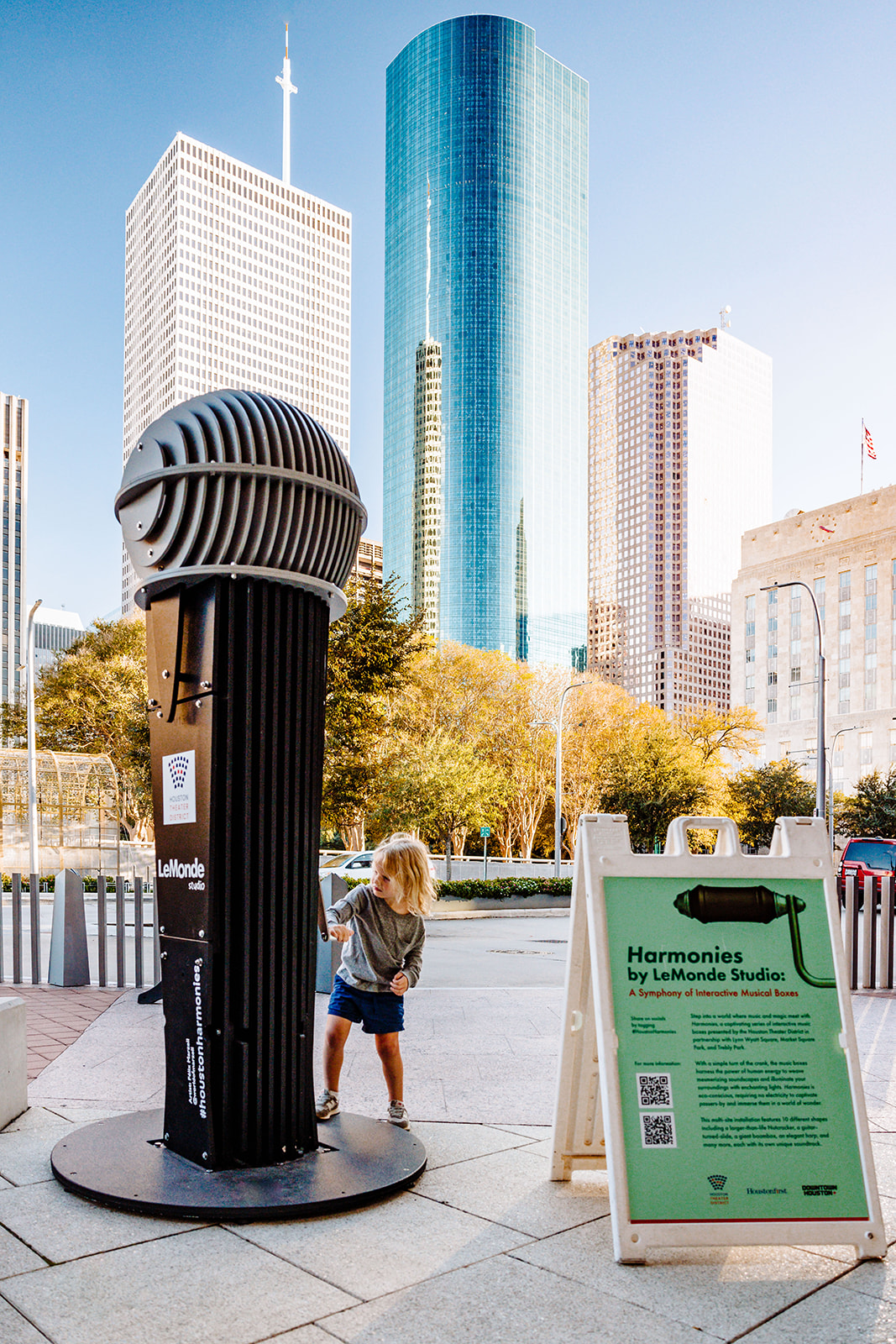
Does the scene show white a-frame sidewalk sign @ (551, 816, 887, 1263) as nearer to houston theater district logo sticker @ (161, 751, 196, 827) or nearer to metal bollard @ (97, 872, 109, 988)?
houston theater district logo sticker @ (161, 751, 196, 827)

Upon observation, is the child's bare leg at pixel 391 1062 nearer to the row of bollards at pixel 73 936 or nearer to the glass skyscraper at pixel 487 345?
the row of bollards at pixel 73 936

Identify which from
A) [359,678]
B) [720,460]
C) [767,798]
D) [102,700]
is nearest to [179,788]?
[359,678]

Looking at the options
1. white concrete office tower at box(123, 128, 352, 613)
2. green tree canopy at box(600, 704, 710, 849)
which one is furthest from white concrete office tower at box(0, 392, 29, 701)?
green tree canopy at box(600, 704, 710, 849)

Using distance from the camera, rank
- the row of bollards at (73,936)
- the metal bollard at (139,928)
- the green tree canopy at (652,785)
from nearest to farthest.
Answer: the metal bollard at (139,928) < the row of bollards at (73,936) < the green tree canopy at (652,785)

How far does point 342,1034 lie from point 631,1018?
183cm

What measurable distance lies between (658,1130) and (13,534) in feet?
438

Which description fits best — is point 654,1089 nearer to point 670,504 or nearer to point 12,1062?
A: point 12,1062

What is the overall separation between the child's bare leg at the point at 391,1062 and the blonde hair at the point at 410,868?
60cm

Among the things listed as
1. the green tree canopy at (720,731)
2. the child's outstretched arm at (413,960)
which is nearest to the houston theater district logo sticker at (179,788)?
the child's outstretched arm at (413,960)

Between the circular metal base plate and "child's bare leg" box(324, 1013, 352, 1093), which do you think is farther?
"child's bare leg" box(324, 1013, 352, 1093)

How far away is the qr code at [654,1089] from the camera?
3.68 meters

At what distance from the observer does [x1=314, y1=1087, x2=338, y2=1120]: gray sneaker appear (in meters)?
5.06

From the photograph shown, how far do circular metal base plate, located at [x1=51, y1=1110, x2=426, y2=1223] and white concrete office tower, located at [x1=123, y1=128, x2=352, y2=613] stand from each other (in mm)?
131305

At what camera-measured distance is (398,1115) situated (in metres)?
5.09
